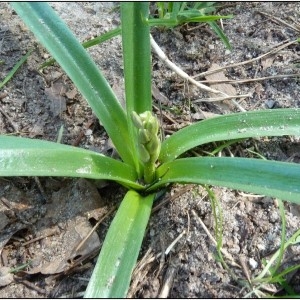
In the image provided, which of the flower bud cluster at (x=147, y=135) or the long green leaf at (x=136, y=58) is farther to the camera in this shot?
the long green leaf at (x=136, y=58)

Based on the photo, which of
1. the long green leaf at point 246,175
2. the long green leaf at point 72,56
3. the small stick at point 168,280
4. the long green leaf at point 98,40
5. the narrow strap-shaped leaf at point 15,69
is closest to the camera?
the long green leaf at point 246,175

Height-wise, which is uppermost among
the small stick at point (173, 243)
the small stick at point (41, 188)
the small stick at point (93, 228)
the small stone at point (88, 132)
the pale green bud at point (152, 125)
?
the pale green bud at point (152, 125)

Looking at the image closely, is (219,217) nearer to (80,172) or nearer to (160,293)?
(160,293)

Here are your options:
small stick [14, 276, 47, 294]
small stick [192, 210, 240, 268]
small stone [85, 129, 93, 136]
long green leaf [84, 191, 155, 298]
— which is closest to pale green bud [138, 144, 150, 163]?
long green leaf [84, 191, 155, 298]

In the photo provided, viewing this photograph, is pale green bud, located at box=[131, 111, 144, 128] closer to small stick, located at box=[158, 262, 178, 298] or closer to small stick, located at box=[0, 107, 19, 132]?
small stick, located at box=[158, 262, 178, 298]

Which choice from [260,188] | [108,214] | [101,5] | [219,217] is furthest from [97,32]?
[260,188]

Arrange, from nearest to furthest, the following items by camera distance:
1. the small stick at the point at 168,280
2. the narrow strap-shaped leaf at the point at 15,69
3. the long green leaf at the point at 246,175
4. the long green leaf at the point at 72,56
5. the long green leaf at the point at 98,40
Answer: the long green leaf at the point at 246,175 → the small stick at the point at 168,280 → the long green leaf at the point at 72,56 → the long green leaf at the point at 98,40 → the narrow strap-shaped leaf at the point at 15,69

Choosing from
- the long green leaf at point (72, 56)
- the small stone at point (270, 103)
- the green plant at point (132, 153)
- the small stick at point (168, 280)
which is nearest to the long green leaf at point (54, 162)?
the green plant at point (132, 153)

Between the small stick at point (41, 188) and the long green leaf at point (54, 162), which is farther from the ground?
the long green leaf at point (54, 162)

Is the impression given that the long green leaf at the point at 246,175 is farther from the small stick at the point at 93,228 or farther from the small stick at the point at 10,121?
the small stick at the point at 10,121
